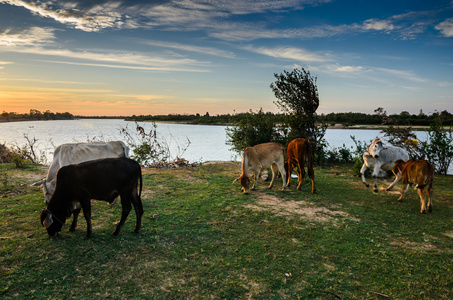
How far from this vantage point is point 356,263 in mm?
4328

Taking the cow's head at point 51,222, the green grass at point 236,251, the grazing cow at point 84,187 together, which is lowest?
the green grass at point 236,251

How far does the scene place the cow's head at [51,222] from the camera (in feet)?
15.4

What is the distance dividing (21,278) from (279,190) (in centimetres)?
739

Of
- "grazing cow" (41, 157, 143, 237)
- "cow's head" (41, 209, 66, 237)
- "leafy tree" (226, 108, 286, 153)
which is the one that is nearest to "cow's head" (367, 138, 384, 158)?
"leafy tree" (226, 108, 286, 153)

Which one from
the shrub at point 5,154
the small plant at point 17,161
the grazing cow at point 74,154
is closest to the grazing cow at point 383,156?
the grazing cow at point 74,154

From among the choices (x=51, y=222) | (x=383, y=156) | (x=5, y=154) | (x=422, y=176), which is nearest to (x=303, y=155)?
(x=383, y=156)

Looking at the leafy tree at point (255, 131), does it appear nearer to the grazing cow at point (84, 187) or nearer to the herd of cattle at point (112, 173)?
the herd of cattle at point (112, 173)

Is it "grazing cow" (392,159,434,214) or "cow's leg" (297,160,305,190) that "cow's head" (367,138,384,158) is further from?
"cow's leg" (297,160,305,190)

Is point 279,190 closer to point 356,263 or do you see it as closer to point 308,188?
point 308,188

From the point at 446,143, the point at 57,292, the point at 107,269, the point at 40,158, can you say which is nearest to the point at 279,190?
the point at 107,269

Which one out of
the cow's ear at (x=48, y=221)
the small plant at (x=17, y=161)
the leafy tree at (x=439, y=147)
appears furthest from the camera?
the leafy tree at (x=439, y=147)

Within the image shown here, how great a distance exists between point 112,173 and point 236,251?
9.29 ft

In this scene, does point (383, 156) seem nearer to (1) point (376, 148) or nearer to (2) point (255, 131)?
(1) point (376, 148)

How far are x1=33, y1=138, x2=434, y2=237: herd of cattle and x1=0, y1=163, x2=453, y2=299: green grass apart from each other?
0.54 metres
